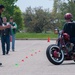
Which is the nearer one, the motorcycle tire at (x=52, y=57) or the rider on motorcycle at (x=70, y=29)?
the motorcycle tire at (x=52, y=57)

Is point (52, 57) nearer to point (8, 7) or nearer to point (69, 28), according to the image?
point (69, 28)

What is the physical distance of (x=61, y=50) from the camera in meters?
14.3

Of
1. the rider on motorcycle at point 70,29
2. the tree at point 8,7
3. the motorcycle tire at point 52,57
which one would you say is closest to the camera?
the motorcycle tire at point 52,57

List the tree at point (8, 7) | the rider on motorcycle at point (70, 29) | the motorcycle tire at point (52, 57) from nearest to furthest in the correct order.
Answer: the motorcycle tire at point (52, 57), the rider on motorcycle at point (70, 29), the tree at point (8, 7)

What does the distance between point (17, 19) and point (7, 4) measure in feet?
116

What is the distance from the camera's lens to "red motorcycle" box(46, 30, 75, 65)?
14016 millimetres

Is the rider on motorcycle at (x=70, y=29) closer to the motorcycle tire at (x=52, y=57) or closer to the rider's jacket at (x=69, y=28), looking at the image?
the rider's jacket at (x=69, y=28)

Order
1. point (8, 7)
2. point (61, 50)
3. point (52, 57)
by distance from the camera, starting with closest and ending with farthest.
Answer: point (52, 57) → point (61, 50) → point (8, 7)

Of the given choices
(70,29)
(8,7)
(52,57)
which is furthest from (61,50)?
(8,7)

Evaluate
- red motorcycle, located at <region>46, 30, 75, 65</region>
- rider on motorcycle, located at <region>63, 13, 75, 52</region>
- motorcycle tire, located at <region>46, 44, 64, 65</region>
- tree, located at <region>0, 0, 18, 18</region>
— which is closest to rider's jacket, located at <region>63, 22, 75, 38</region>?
rider on motorcycle, located at <region>63, 13, 75, 52</region>

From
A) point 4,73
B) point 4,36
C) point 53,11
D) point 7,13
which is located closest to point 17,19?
point 53,11

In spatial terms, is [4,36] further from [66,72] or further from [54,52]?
[66,72]

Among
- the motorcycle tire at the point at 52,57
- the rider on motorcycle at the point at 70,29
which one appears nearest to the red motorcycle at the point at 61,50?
the motorcycle tire at the point at 52,57

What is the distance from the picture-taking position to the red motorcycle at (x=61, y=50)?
14.0 m
